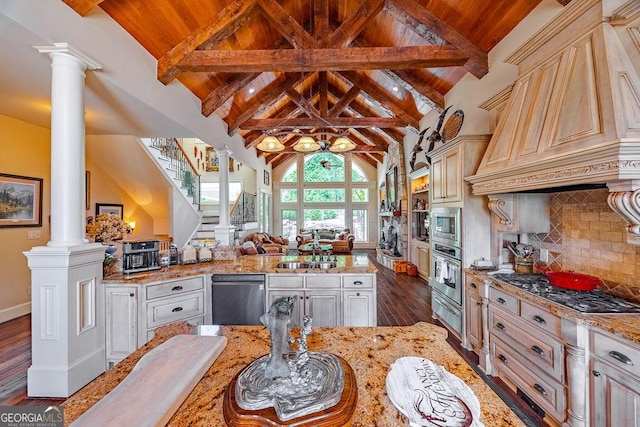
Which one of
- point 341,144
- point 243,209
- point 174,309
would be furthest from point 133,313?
point 243,209

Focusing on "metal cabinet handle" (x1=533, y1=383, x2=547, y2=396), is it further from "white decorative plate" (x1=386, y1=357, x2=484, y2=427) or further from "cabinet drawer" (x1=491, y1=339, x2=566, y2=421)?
"white decorative plate" (x1=386, y1=357, x2=484, y2=427)

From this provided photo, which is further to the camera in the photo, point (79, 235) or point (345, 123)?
point (345, 123)

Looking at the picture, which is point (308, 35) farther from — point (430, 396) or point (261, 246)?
point (261, 246)

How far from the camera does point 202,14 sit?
125 inches

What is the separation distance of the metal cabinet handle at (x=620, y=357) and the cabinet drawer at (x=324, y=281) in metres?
1.99

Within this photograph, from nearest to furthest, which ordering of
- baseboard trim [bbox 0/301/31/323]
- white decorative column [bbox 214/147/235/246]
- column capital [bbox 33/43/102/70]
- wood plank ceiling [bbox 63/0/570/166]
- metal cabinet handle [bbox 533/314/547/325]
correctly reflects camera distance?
1. metal cabinet handle [bbox 533/314/547/325]
2. column capital [bbox 33/43/102/70]
3. wood plank ceiling [bbox 63/0/570/166]
4. baseboard trim [bbox 0/301/31/323]
5. white decorative column [bbox 214/147/235/246]

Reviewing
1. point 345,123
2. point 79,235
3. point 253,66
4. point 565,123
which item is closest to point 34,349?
point 79,235

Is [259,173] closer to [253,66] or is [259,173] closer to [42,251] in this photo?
[253,66]

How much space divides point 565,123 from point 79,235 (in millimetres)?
3811

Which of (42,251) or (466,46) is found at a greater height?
(466,46)

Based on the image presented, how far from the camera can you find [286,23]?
333 cm

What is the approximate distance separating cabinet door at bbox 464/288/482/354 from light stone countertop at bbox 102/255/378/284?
1028 millimetres

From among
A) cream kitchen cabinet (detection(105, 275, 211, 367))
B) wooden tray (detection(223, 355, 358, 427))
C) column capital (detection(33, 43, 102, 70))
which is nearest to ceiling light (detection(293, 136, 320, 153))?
column capital (detection(33, 43, 102, 70))

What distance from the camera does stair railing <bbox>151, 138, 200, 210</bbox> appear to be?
5.74 metres
